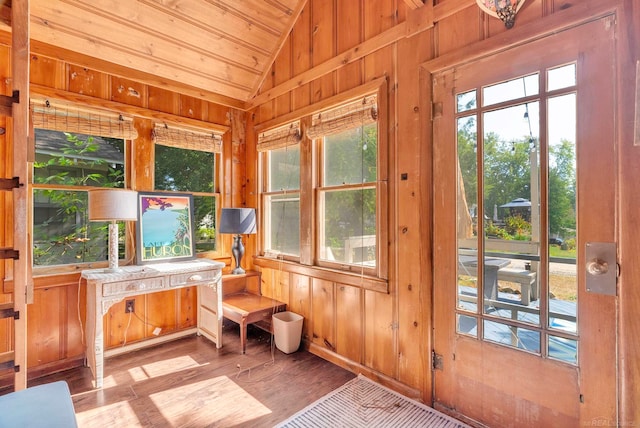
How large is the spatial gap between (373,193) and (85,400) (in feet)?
8.51

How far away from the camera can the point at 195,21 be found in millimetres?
2801

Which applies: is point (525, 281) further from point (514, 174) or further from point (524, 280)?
point (514, 174)

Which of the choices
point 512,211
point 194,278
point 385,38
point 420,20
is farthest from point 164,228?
point 512,211

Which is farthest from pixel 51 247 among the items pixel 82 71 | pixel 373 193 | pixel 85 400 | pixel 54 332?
pixel 373 193

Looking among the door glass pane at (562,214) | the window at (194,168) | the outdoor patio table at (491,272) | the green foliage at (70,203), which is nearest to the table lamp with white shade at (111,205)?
the green foliage at (70,203)

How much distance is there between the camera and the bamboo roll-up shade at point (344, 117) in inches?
94.8

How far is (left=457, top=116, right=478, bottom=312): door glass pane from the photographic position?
72.8 inches

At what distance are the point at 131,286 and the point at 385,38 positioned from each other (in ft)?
9.28

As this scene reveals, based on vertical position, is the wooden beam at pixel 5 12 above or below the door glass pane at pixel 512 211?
above

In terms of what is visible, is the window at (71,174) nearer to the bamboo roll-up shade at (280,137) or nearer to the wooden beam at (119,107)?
the wooden beam at (119,107)

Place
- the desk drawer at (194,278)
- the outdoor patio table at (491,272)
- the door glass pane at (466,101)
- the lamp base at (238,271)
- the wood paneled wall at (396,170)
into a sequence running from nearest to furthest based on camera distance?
the outdoor patio table at (491,272), the door glass pane at (466,101), the wood paneled wall at (396,170), the desk drawer at (194,278), the lamp base at (238,271)

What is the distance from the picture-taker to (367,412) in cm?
199

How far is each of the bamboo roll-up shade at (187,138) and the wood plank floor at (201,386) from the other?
2069 millimetres

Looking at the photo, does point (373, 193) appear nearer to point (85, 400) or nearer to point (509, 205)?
point (509, 205)
